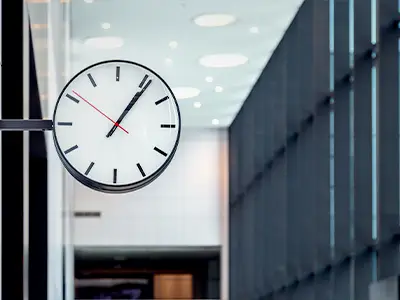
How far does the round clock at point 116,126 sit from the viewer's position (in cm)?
379

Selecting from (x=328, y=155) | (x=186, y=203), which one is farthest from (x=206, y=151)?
(x=328, y=155)

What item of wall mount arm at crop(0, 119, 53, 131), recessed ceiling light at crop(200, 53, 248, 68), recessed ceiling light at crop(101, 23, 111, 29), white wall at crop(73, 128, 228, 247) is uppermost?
recessed ceiling light at crop(101, 23, 111, 29)

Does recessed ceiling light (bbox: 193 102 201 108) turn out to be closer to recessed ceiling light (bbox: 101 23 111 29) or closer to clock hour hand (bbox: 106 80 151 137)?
recessed ceiling light (bbox: 101 23 111 29)

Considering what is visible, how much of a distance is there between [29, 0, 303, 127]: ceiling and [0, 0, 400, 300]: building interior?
49 mm

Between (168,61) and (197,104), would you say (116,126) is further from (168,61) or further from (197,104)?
(197,104)

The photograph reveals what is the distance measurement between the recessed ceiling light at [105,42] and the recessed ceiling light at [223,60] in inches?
A: 76.2

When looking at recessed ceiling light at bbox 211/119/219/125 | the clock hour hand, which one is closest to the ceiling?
recessed ceiling light at bbox 211/119/219/125

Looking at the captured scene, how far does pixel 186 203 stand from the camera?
79.3ft

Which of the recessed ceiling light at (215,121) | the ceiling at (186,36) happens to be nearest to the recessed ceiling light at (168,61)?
the ceiling at (186,36)

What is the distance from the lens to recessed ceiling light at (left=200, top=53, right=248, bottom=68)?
17.6 meters

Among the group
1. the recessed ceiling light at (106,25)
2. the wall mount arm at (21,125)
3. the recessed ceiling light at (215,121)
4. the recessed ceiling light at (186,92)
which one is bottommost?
the wall mount arm at (21,125)

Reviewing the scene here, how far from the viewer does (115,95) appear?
12.9 ft

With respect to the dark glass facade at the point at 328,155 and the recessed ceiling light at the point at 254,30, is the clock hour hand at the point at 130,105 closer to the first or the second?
the dark glass facade at the point at 328,155

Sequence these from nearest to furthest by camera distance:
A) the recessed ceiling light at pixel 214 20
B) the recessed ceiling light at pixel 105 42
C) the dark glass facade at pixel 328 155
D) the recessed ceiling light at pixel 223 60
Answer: the dark glass facade at pixel 328 155
the recessed ceiling light at pixel 214 20
the recessed ceiling light at pixel 105 42
the recessed ceiling light at pixel 223 60
